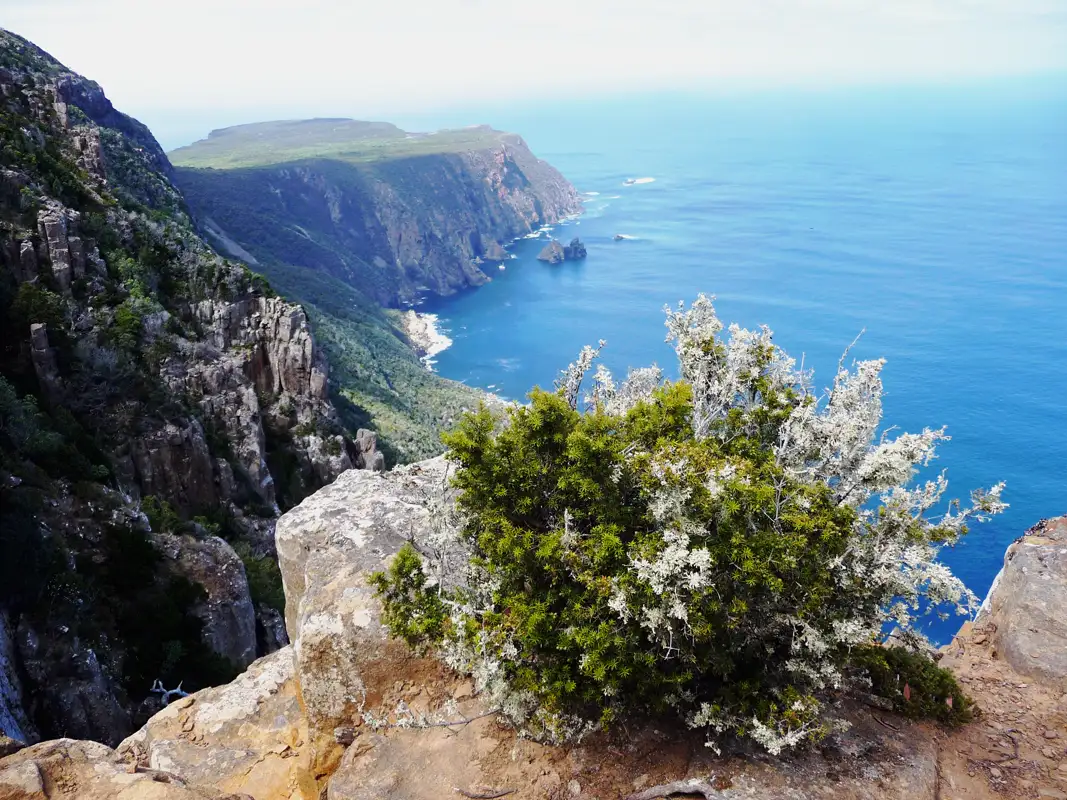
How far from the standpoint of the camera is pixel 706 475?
10695 millimetres

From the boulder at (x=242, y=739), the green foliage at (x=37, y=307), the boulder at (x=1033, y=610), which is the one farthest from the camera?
the green foliage at (x=37, y=307)

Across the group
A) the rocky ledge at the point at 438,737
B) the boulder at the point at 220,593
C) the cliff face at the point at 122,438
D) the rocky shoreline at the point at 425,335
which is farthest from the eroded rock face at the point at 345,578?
the rocky shoreline at the point at 425,335

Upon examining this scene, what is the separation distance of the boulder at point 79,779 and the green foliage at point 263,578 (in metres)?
19.6

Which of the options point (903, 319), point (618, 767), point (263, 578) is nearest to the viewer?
point (618, 767)

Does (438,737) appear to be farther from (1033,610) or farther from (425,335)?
(425,335)

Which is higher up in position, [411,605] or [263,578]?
[411,605]

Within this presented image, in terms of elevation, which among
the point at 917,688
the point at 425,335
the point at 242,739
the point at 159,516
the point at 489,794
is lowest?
the point at 425,335

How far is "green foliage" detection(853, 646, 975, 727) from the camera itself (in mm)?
12383

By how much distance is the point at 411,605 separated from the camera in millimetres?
12070

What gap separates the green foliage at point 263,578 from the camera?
32375 mm

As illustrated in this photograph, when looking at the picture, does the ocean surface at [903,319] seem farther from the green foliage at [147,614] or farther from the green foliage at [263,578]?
the green foliage at [147,614]

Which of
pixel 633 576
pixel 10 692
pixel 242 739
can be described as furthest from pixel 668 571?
pixel 10 692

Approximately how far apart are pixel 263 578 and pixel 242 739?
71.1 feet

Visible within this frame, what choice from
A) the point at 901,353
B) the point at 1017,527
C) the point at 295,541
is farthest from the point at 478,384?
the point at 295,541
